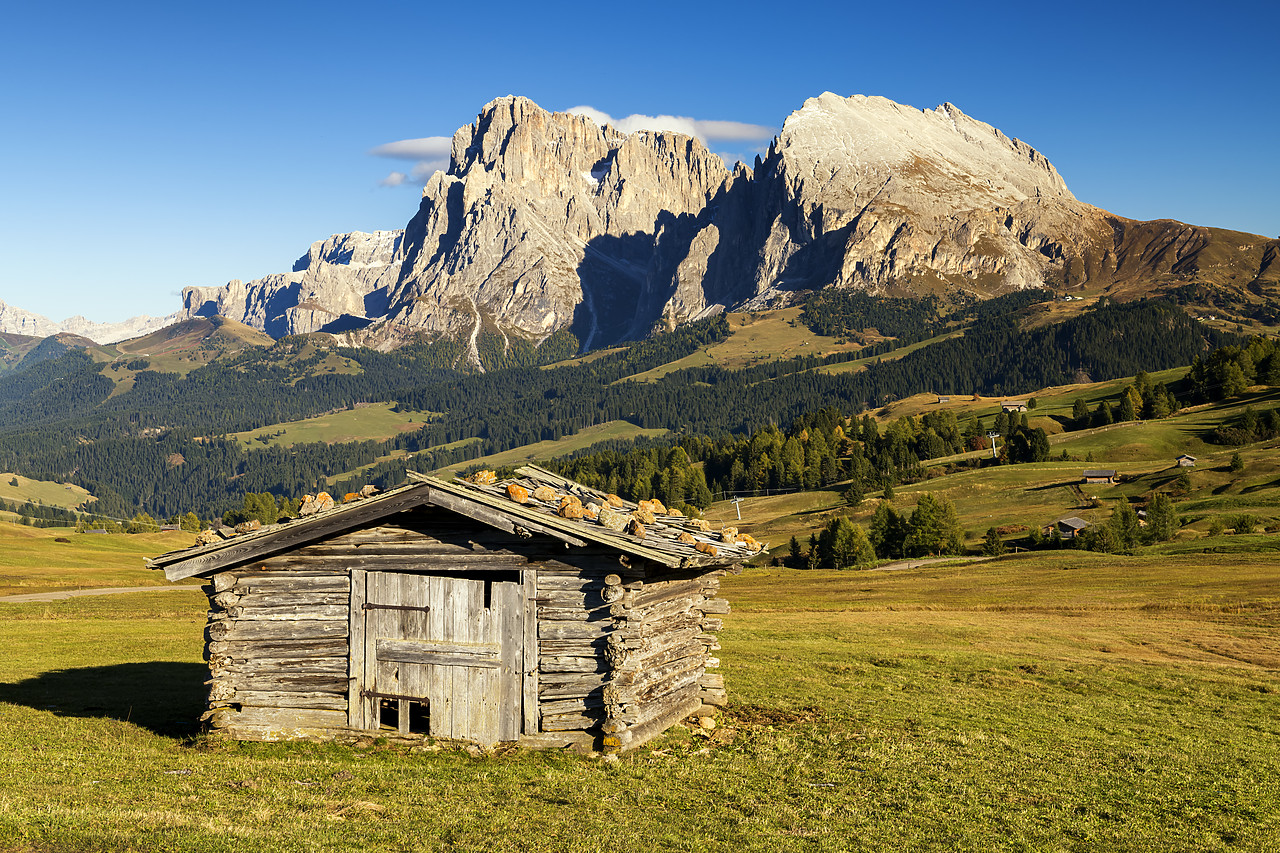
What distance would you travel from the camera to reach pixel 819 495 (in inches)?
6634

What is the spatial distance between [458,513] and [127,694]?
1330 centimetres

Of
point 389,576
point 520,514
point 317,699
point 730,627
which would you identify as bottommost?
point 730,627

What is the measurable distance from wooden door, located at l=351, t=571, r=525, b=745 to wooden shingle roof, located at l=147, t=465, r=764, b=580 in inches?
56.4

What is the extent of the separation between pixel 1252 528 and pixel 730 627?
7172 centimetres

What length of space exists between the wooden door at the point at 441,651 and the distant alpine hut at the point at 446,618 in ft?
0.10

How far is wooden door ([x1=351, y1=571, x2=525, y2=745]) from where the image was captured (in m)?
19.0

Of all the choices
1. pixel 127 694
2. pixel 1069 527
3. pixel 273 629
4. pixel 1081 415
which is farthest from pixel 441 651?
pixel 1081 415

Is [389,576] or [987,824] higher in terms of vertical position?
[389,576]

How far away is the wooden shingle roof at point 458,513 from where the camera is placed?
18.5 metres

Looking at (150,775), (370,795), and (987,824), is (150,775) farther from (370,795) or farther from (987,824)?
(987,824)

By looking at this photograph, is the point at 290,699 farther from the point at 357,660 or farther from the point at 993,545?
the point at 993,545

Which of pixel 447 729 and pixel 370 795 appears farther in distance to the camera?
pixel 447 729

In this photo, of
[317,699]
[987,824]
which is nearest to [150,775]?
[317,699]

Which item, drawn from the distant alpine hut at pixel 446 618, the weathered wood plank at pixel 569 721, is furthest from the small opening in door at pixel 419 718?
the weathered wood plank at pixel 569 721
